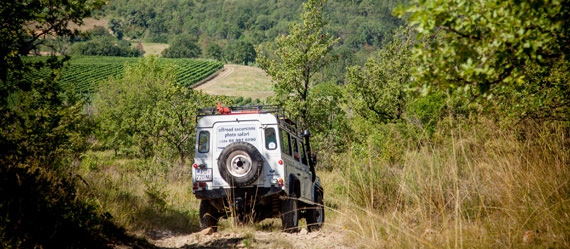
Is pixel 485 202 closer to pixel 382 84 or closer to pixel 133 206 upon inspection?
pixel 133 206

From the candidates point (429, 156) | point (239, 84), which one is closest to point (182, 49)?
point (239, 84)

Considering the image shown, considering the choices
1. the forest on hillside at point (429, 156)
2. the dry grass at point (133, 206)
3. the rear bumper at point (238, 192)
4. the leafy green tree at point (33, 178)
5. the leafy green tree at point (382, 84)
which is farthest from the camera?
the leafy green tree at point (382, 84)

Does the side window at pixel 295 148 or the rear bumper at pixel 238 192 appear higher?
the side window at pixel 295 148

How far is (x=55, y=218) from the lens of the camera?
602 centimetres

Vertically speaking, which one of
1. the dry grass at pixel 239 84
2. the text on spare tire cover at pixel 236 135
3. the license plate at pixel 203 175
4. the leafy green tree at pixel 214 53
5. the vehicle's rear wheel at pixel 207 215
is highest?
the leafy green tree at pixel 214 53

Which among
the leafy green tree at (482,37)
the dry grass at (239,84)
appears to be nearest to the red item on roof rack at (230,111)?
the leafy green tree at (482,37)

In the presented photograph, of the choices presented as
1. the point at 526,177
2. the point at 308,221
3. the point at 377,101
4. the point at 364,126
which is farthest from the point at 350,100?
the point at 526,177

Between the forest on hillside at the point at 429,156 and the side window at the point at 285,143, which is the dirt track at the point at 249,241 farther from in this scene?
the side window at the point at 285,143

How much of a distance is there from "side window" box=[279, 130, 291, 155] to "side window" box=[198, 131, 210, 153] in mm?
1516

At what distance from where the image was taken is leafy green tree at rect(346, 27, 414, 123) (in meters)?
33.4

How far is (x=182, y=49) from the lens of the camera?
182 metres

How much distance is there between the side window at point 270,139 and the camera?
10047mm

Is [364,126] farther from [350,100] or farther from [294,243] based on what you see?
[294,243]

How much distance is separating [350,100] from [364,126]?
236 inches
